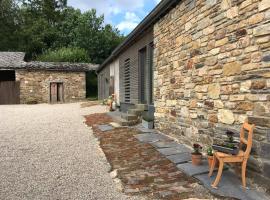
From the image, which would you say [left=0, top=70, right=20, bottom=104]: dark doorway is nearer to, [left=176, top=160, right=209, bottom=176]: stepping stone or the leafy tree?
the leafy tree

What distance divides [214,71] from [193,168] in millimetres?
1636

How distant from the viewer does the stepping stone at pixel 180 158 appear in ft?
16.2

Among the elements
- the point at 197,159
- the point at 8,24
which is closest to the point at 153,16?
the point at 197,159

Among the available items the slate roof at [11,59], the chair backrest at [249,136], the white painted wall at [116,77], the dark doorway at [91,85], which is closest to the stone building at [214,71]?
the chair backrest at [249,136]

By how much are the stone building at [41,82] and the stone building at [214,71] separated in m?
17.1

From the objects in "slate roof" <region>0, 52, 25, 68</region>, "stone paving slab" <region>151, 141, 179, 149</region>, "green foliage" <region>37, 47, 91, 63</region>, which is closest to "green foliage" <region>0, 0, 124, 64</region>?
"green foliage" <region>37, 47, 91, 63</region>

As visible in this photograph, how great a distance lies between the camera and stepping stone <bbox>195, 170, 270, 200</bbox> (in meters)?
3.50

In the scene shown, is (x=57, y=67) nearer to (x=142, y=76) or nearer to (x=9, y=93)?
(x=9, y=93)

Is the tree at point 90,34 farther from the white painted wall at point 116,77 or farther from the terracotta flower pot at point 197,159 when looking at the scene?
the terracotta flower pot at point 197,159

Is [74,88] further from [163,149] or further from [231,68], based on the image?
[231,68]

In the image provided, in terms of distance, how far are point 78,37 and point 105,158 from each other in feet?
100

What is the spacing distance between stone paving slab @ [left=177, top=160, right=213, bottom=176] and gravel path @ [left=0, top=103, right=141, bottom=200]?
1.12m

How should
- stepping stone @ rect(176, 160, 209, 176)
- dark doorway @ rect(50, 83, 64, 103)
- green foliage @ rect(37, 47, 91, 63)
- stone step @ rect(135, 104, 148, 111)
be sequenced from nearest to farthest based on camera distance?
stepping stone @ rect(176, 160, 209, 176) < stone step @ rect(135, 104, 148, 111) < dark doorway @ rect(50, 83, 64, 103) < green foliage @ rect(37, 47, 91, 63)

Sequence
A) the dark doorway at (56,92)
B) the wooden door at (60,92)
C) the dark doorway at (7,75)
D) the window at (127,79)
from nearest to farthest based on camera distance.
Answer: the window at (127,79) < the dark doorway at (56,92) < the wooden door at (60,92) < the dark doorway at (7,75)
